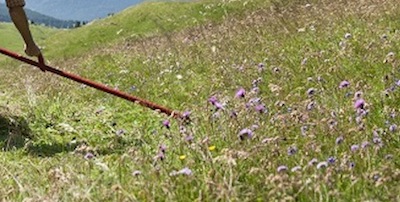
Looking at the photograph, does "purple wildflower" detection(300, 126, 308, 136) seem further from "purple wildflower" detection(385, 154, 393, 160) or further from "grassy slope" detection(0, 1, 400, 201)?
"purple wildflower" detection(385, 154, 393, 160)

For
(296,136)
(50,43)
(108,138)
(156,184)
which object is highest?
(156,184)

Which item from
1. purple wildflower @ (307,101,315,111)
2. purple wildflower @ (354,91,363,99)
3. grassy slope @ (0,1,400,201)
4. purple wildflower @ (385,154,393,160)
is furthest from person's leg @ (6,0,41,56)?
purple wildflower @ (385,154,393,160)

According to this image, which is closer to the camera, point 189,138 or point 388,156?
point 388,156

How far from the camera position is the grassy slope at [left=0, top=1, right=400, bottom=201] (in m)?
3.49

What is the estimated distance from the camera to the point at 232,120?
193 inches

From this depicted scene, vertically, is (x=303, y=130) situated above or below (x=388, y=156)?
below

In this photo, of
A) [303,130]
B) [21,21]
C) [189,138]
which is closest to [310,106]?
[303,130]

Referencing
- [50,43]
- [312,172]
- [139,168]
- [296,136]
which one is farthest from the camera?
[50,43]

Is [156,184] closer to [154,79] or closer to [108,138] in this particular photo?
[108,138]

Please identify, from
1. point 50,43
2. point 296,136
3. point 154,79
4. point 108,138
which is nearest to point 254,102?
point 296,136

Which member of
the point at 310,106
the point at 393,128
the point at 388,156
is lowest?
the point at 310,106

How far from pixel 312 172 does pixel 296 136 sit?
36.4 inches

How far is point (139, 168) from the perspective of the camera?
394cm

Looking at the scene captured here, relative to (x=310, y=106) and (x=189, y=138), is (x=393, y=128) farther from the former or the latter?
(x=189, y=138)
